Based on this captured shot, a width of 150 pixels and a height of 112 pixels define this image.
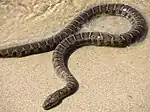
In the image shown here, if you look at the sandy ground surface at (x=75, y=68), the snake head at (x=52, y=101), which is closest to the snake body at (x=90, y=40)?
the snake head at (x=52, y=101)

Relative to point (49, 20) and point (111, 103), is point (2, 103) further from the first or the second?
point (49, 20)

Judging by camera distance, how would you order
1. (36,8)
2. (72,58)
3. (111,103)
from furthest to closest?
(36,8)
(72,58)
(111,103)

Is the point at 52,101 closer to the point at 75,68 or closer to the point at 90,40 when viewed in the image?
the point at 75,68

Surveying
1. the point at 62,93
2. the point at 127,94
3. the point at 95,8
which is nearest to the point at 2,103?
the point at 62,93

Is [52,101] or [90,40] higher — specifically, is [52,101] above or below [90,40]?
below

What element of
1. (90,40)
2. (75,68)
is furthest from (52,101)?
(90,40)

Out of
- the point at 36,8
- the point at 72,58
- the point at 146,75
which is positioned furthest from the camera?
the point at 36,8

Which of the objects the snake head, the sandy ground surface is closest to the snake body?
the snake head

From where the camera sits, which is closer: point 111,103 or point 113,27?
point 111,103
